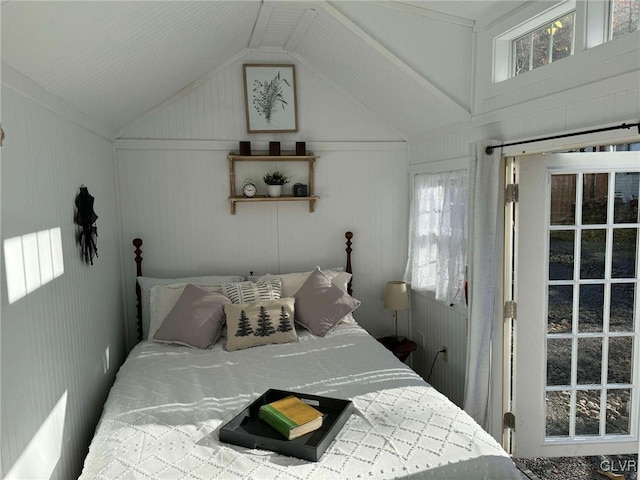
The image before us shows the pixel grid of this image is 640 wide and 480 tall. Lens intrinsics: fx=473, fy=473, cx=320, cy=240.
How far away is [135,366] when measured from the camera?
3.04m

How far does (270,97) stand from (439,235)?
72.8 inches

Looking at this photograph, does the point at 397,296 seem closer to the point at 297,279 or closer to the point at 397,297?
the point at 397,297

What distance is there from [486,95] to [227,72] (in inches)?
86.0

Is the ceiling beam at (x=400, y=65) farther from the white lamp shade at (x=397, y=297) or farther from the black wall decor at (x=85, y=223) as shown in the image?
the black wall decor at (x=85, y=223)

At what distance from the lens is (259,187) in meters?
4.16

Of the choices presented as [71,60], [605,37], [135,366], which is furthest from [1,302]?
[605,37]

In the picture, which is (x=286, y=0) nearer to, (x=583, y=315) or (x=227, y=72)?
(x=227, y=72)

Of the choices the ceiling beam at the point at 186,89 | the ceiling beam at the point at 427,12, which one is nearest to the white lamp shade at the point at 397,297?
the ceiling beam at the point at 427,12

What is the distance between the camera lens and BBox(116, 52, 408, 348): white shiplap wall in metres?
3.96

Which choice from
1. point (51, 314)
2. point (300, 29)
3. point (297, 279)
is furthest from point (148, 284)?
point (300, 29)

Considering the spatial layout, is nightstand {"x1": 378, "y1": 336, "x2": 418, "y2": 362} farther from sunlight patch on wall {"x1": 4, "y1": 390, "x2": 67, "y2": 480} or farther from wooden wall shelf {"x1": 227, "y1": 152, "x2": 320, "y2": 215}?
sunlight patch on wall {"x1": 4, "y1": 390, "x2": 67, "y2": 480}

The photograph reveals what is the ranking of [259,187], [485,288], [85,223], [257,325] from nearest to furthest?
[85,223], [485,288], [257,325], [259,187]

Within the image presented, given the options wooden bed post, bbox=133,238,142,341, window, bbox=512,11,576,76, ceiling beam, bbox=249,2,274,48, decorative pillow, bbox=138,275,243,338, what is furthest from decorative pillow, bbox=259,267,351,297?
window, bbox=512,11,576,76

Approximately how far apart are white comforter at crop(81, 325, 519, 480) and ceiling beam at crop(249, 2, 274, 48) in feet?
7.60
